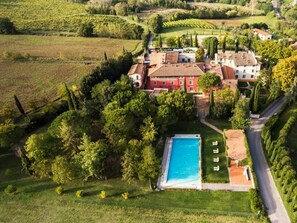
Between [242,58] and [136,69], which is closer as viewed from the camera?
[136,69]

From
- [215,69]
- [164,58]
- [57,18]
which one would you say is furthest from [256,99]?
[57,18]

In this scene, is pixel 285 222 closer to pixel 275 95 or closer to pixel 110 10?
pixel 275 95

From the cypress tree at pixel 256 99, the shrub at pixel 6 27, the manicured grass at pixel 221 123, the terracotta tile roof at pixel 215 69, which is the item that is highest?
the shrub at pixel 6 27

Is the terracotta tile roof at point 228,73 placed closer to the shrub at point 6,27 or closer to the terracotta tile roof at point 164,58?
the terracotta tile roof at point 164,58

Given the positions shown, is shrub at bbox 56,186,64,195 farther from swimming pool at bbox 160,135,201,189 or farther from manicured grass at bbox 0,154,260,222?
swimming pool at bbox 160,135,201,189

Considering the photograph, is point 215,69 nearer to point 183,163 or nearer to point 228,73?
point 228,73

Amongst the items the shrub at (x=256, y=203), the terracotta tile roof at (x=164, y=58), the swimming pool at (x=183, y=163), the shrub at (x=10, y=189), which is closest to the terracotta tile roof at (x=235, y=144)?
the swimming pool at (x=183, y=163)

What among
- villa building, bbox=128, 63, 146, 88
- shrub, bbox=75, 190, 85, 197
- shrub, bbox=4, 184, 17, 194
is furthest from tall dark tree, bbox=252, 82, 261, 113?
shrub, bbox=4, 184, 17, 194

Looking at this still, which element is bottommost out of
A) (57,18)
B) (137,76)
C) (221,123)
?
(221,123)
